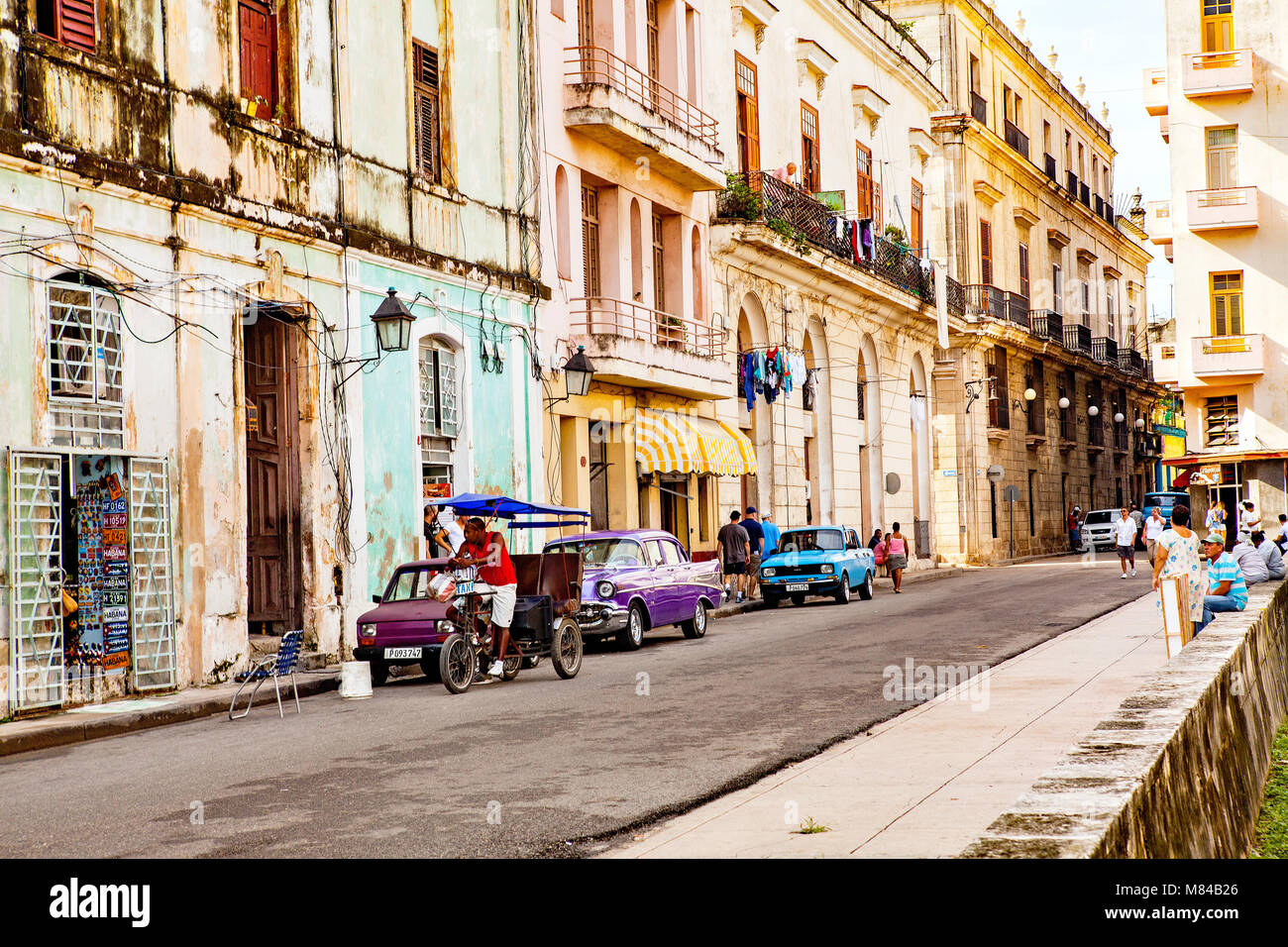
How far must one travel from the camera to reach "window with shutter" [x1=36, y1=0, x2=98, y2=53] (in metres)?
15.3

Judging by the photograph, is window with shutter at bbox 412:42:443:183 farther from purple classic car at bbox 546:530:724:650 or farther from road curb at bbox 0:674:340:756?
road curb at bbox 0:674:340:756

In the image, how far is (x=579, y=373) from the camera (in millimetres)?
25203

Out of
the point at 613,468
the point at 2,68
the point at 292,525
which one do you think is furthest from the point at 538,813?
the point at 613,468

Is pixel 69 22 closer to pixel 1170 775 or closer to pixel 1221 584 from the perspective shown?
pixel 1221 584

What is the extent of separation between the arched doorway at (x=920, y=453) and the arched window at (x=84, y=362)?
32831 mm

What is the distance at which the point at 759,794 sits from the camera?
351 inches

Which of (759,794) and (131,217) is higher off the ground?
(131,217)

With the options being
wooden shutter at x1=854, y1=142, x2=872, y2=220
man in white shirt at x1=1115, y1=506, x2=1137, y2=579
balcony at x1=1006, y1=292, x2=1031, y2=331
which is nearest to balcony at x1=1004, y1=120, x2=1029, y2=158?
balcony at x1=1006, y1=292, x2=1031, y2=331

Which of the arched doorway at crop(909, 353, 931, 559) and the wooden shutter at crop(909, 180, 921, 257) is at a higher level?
the wooden shutter at crop(909, 180, 921, 257)

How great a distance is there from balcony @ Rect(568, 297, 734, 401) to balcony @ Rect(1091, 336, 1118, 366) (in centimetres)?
3534

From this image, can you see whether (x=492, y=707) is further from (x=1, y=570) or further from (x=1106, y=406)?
(x=1106, y=406)

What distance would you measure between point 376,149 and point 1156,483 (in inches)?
2506

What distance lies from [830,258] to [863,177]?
712 centimetres

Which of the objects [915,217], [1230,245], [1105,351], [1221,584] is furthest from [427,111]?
[1105,351]
